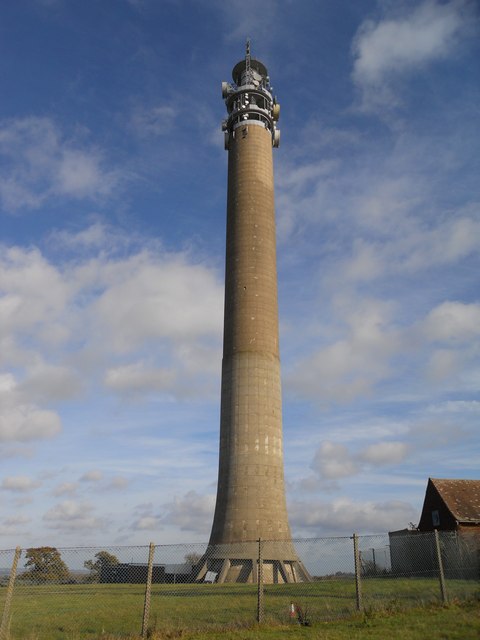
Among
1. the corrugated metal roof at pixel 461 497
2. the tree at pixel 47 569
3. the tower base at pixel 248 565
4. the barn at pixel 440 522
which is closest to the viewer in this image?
the tree at pixel 47 569

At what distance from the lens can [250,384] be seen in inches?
1515

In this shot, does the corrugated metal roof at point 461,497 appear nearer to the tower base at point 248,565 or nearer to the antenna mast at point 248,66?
the tower base at point 248,565

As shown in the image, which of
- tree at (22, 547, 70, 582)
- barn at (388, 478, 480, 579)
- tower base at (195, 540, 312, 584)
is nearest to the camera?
tree at (22, 547, 70, 582)

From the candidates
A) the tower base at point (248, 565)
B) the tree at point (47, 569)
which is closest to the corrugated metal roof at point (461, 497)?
the tower base at point (248, 565)

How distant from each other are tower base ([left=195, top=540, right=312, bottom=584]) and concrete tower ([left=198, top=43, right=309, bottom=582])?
6 centimetres

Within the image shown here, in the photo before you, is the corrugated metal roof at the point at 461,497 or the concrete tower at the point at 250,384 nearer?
the concrete tower at the point at 250,384

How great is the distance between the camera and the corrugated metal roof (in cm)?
3681

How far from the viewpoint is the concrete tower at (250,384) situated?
34.7m

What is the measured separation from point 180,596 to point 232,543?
1236 cm

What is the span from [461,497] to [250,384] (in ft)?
56.6

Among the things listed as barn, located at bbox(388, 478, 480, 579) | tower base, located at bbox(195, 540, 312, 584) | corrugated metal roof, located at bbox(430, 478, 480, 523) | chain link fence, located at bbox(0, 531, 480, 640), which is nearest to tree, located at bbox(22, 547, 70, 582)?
chain link fence, located at bbox(0, 531, 480, 640)

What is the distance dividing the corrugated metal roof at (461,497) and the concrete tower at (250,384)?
11.4m

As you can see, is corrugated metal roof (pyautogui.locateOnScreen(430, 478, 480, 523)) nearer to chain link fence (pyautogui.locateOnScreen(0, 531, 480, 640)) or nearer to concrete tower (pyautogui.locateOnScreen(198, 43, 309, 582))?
chain link fence (pyautogui.locateOnScreen(0, 531, 480, 640))

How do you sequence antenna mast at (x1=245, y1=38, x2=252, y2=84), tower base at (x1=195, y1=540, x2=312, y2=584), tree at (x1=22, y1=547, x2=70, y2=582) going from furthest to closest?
antenna mast at (x1=245, y1=38, x2=252, y2=84), tower base at (x1=195, y1=540, x2=312, y2=584), tree at (x1=22, y1=547, x2=70, y2=582)
